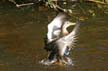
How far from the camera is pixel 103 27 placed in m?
11.6

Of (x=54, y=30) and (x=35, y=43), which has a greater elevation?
(x=54, y=30)

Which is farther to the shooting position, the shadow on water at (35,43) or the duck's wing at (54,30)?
the shadow on water at (35,43)

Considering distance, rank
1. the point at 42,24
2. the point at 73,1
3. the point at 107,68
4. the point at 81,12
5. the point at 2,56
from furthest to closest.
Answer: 1. the point at 73,1
2. the point at 81,12
3. the point at 42,24
4. the point at 2,56
5. the point at 107,68

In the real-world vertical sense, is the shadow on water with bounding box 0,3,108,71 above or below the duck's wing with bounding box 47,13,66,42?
below

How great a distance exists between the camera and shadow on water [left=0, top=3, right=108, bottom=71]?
9.16 meters

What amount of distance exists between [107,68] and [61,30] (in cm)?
105

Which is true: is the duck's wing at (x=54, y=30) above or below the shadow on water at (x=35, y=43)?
above

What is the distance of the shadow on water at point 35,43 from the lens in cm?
916

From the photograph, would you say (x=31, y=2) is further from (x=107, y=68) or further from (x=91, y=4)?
(x=107, y=68)

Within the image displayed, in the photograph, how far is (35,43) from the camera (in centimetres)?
1053

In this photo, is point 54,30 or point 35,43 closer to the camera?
point 54,30

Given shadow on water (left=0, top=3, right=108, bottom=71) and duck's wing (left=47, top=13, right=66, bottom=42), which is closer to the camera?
duck's wing (left=47, top=13, right=66, bottom=42)

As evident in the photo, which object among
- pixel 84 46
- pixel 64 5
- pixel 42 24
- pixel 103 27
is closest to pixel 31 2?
pixel 64 5

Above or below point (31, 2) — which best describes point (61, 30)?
above
